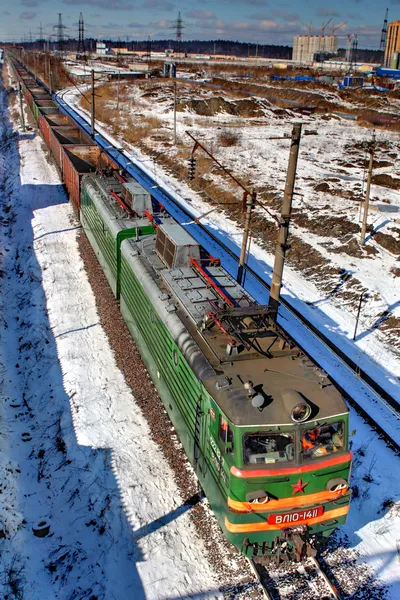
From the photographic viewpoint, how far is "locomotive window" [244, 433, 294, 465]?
9.34 metres

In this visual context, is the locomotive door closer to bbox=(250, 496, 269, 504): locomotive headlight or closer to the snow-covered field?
the snow-covered field

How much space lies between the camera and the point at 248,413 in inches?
367

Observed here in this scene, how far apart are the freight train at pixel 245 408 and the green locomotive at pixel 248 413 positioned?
22 mm

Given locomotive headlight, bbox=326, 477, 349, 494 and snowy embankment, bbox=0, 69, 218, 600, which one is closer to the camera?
locomotive headlight, bbox=326, 477, 349, 494

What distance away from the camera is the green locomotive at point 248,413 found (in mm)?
A: 9375

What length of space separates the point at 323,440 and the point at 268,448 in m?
1.09

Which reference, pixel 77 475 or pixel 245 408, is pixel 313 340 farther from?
pixel 245 408

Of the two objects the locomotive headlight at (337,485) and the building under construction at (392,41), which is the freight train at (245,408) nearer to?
the locomotive headlight at (337,485)

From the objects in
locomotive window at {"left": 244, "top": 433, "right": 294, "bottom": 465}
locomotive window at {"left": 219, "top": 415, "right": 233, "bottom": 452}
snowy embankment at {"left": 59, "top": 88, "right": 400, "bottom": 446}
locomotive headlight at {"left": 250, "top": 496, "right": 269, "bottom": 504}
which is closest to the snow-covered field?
snowy embankment at {"left": 59, "top": 88, "right": 400, "bottom": 446}

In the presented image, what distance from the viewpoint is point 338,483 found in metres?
9.77

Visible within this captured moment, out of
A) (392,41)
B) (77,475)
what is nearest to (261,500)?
(77,475)

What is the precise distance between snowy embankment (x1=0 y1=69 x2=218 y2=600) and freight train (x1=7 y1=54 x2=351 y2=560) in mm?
1419

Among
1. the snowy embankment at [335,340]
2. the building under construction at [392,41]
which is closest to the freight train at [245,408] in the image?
the snowy embankment at [335,340]

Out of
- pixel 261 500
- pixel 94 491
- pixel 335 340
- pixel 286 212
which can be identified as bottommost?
pixel 94 491
